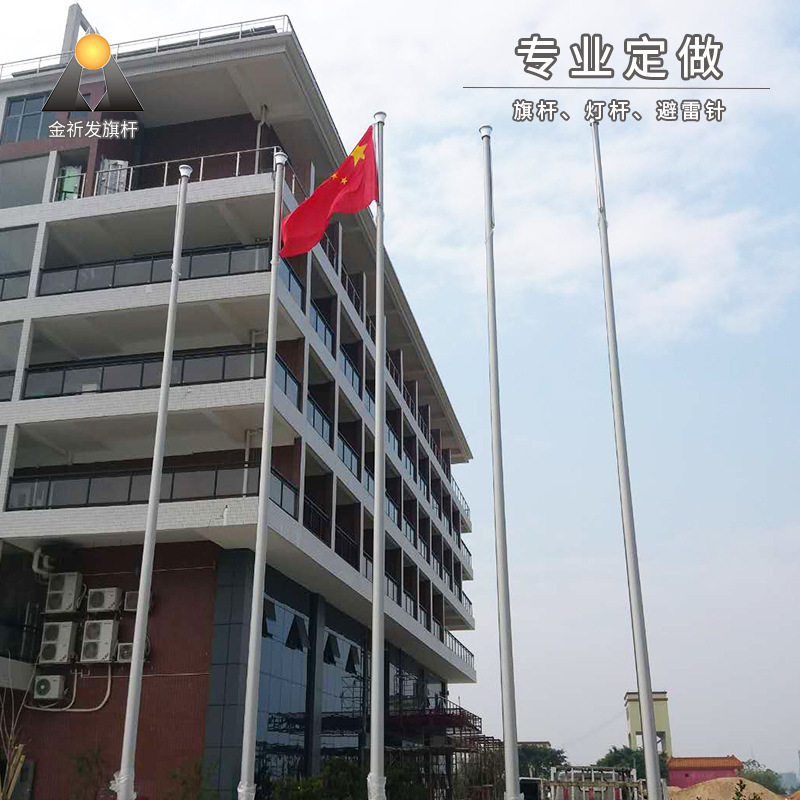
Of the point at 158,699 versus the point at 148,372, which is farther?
the point at 148,372

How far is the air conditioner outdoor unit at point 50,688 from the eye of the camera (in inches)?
973

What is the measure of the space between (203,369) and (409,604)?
17979 mm

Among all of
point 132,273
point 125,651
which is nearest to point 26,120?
point 132,273

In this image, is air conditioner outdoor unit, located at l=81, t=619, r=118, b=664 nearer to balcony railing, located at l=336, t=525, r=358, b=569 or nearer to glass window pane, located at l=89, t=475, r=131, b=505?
glass window pane, located at l=89, t=475, r=131, b=505

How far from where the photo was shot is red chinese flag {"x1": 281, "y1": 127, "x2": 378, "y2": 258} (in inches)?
742

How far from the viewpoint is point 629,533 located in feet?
50.5

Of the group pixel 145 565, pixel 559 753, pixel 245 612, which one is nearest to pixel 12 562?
pixel 245 612

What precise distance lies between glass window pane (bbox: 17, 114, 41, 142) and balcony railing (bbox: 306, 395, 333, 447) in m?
12.6

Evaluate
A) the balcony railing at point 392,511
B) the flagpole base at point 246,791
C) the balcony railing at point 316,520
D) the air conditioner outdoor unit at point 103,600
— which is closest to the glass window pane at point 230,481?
the balcony railing at point 316,520

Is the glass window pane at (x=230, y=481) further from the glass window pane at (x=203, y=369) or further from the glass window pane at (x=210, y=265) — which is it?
the glass window pane at (x=210, y=265)

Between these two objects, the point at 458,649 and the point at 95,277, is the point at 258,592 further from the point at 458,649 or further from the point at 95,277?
the point at 458,649

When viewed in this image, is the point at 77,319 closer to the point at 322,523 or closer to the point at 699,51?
the point at 322,523

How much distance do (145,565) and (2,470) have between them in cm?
887

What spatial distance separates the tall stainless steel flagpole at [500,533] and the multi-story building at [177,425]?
884 cm
